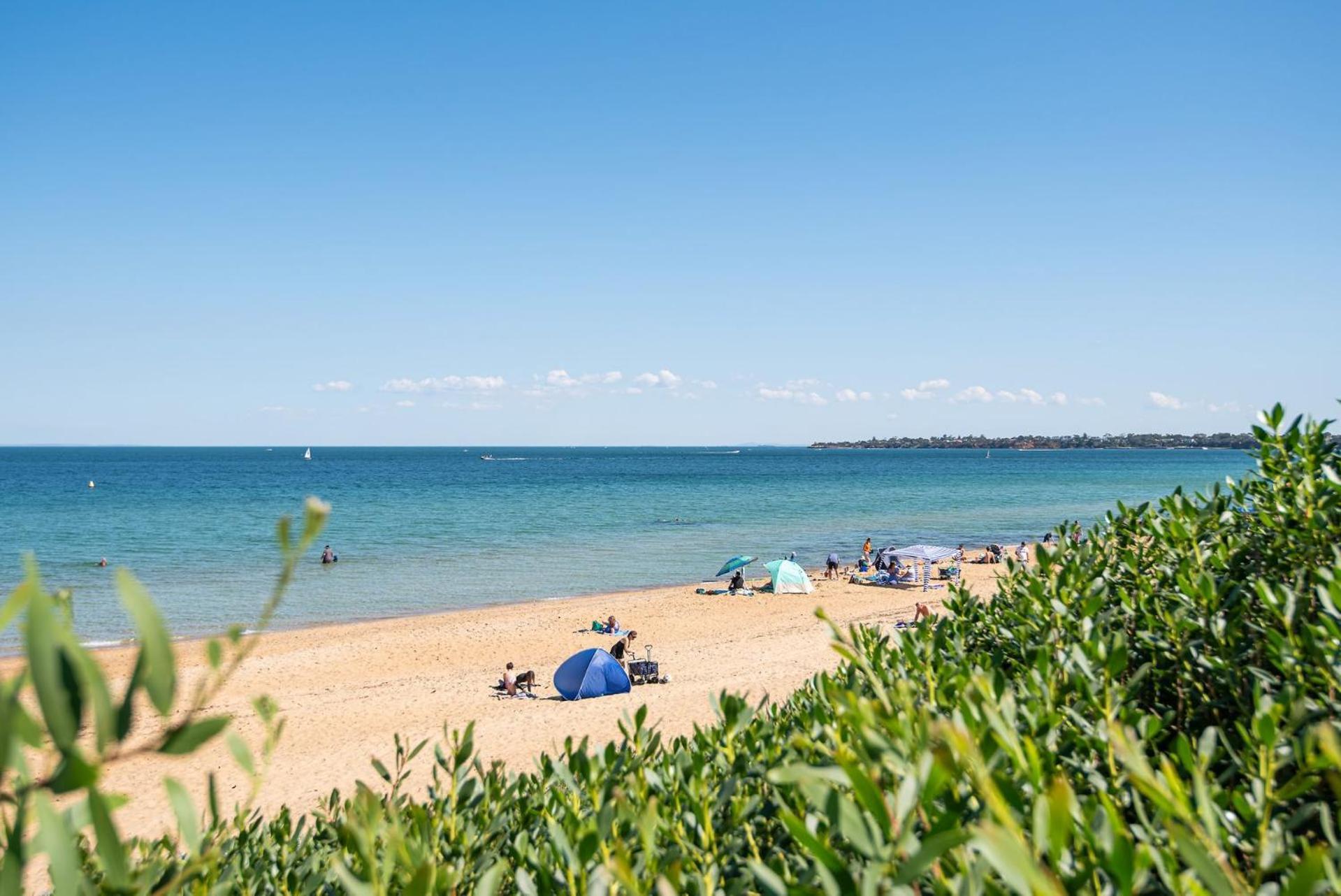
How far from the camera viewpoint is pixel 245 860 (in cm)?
268

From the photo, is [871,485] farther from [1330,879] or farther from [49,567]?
[1330,879]

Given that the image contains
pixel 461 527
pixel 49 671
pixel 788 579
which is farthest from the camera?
pixel 461 527

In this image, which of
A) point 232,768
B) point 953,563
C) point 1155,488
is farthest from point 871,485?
point 232,768

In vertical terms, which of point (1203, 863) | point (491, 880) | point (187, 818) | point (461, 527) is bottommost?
point (461, 527)

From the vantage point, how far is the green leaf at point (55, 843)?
32.0 inches

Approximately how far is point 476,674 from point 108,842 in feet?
61.2

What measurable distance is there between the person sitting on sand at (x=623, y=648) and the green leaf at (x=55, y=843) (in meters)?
17.3

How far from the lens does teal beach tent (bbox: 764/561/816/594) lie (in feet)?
93.5

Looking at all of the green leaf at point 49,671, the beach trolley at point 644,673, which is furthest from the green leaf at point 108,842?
the beach trolley at point 644,673

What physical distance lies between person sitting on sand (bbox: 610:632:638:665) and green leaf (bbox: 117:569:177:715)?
56.9 feet

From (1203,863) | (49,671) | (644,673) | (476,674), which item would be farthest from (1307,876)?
(476,674)

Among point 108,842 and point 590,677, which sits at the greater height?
point 108,842

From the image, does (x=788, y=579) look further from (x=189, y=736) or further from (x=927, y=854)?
(x=189, y=736)

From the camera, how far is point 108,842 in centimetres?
92
